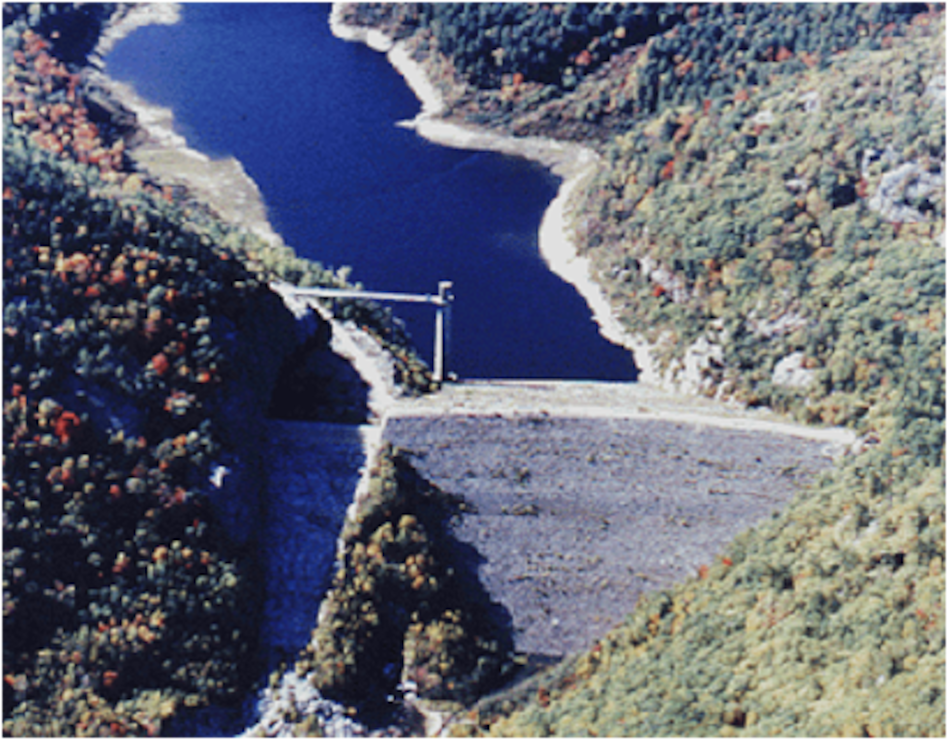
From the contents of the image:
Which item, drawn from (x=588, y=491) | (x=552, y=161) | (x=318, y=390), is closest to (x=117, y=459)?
(x=318, y=390)

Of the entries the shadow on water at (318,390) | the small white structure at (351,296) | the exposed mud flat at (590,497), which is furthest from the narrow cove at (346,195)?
the exposed mud flat at (590,497)

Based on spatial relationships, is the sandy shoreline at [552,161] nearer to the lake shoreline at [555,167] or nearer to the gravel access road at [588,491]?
the lake shoreline at [555,167]

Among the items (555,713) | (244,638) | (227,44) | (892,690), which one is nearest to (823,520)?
(892,690)

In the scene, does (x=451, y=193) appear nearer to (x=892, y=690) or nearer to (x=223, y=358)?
(x=223, y=358)

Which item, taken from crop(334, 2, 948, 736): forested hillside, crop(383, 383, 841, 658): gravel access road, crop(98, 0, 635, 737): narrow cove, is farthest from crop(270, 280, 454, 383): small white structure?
crop(334, 2, 948, 736): forested hillside

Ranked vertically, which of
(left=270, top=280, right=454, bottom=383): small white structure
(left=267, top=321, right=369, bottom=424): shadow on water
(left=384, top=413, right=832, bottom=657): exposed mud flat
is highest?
(left=270, top=280, right=454, bottom=383): small white structure

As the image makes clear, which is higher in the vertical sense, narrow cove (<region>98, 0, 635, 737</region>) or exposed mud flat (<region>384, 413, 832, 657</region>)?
narrow cove (<region>98, 0, 635, 737</region>)

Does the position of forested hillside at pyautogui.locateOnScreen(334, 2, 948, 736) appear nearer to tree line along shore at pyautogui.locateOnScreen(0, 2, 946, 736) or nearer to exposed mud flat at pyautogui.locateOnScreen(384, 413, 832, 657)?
tree line along shore at pyautogui.locateOnScreen(0, 2, 946, 736)
